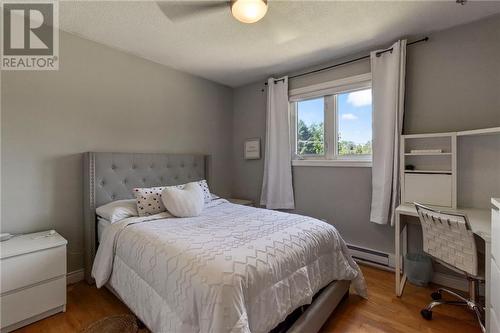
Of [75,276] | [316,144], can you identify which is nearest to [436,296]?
[316,144]

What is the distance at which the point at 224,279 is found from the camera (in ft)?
3.78

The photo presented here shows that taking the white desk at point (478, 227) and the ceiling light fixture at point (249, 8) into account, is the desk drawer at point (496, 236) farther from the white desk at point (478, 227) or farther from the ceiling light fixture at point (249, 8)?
the ceiling light fixture at point (249, 8)

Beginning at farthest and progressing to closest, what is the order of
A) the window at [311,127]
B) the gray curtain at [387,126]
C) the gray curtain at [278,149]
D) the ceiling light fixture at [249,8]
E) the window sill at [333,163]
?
1. the gray curtain at [278,149]
2. the window at [311,127]
3. the window sill at [333,163]
4. the gray curtain at [387,126]
5. the ceiling light fixture at [249,8]

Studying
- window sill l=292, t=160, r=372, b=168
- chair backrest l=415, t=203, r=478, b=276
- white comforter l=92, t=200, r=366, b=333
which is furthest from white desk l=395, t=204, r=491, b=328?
window sill l=292, t=160, r=372, b=168

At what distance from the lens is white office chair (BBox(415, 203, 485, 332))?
5.13 ft

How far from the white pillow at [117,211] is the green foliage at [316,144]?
87.1 inches

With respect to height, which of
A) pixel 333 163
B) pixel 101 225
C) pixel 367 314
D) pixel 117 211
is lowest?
pixel 367 314

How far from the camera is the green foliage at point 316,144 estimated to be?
112 inches

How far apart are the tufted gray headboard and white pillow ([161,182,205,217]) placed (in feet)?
2.00

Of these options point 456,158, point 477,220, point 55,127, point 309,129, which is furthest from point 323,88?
point 55,127

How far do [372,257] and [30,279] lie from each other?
313 centimetres

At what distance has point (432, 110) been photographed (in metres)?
2.34

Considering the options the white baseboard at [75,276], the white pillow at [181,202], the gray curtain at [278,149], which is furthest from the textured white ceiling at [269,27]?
the white baseboard at [75,276]

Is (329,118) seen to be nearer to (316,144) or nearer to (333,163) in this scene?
(316,144)
